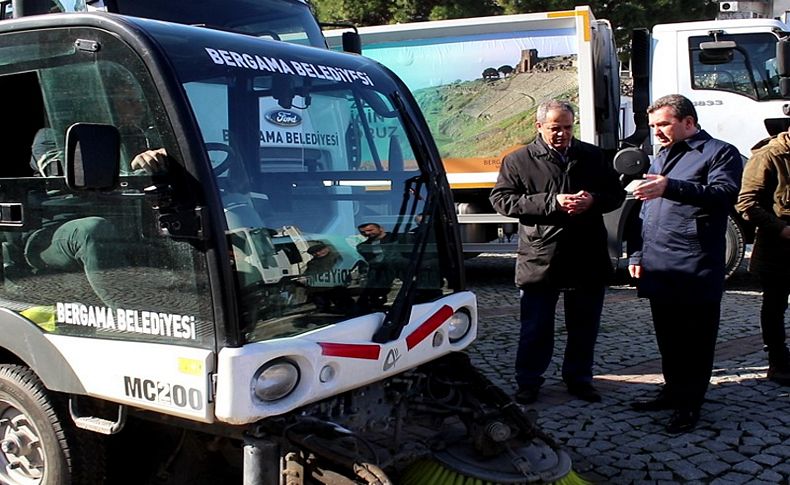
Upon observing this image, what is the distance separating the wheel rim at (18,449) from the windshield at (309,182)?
1.32 m

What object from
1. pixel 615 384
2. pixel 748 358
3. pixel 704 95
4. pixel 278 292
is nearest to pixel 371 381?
pixel 278 292

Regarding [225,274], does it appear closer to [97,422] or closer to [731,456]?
[97,422]

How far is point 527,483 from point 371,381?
76 centimetres

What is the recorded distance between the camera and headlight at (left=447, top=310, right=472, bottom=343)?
3619 mm

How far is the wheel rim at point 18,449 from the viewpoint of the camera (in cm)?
339

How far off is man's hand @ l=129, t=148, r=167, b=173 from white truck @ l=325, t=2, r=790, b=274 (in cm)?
617

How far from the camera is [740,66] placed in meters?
8.52

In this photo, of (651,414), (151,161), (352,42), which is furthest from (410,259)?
(352,42)

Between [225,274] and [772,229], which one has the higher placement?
[225,274]

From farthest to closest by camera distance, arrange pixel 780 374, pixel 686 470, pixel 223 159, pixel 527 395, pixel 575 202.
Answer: pixel 780 374, pixel 527 395, pixel 575 202, pixel 686 470, pixel 223 159

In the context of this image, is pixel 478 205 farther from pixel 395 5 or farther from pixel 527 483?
pixel 395 5

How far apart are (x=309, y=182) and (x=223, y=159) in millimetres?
515

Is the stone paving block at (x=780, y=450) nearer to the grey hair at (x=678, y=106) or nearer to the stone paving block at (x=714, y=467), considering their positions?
the stone paving block at (x=714, y=467)

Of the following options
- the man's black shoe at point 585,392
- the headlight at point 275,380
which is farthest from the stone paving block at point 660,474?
the headlight at point 275,380
